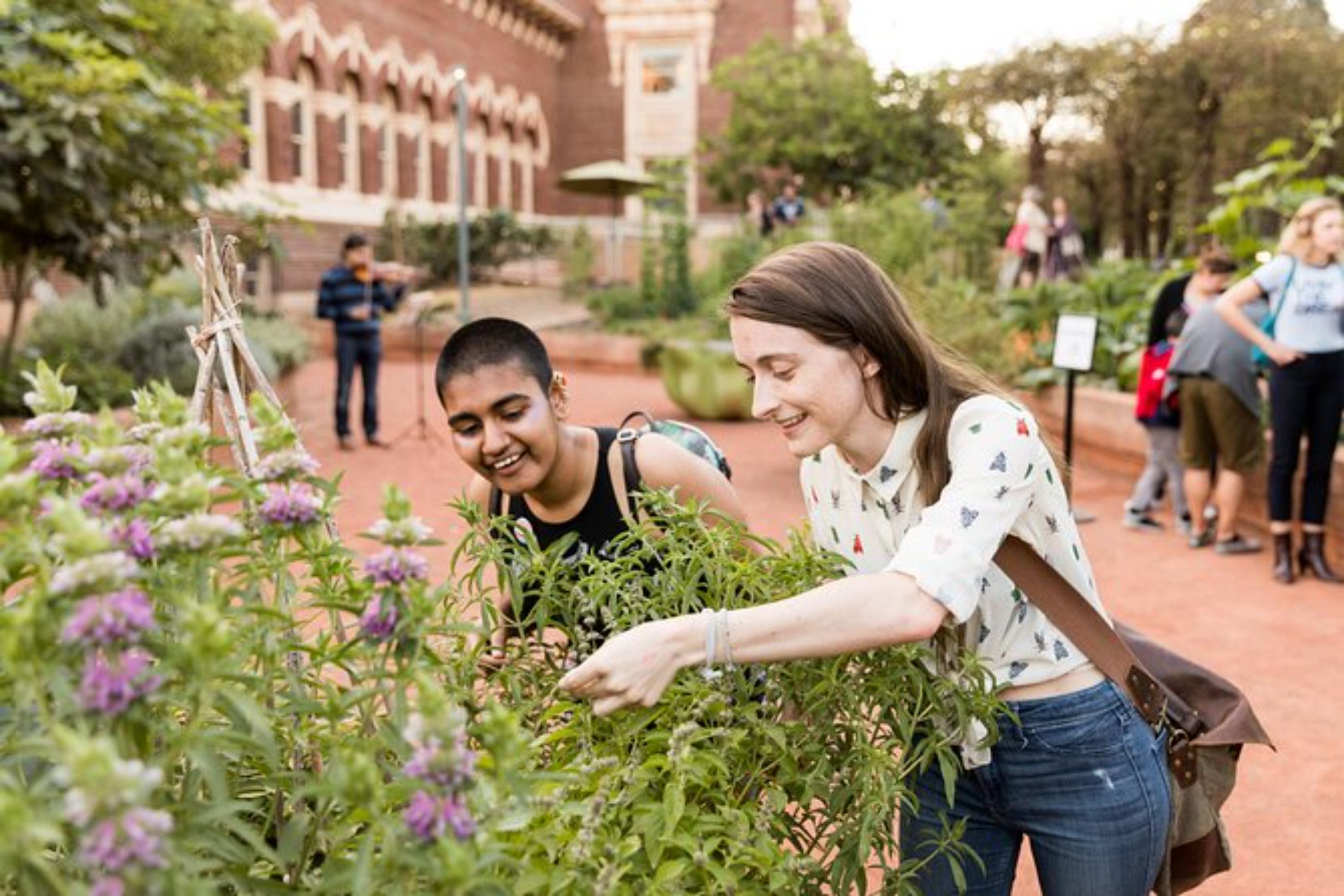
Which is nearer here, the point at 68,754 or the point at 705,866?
the point at 68,754

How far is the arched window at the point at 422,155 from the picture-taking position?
2838 cm

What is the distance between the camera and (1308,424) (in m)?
6.51

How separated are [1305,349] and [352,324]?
7.29m

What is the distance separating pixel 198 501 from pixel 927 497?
46.5 inches

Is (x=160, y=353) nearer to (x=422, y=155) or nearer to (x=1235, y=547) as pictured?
(x=1235, y=547)

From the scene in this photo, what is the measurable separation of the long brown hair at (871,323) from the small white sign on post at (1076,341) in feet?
19.0

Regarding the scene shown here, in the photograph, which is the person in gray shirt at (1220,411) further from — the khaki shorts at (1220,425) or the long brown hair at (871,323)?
the long brown hair at (871,323)

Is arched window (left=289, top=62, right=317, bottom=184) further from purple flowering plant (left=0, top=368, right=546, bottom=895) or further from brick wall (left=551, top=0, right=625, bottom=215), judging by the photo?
purple flowering plant (left=0, top=368, right=546, bottom=895)

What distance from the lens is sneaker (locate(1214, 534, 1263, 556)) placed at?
24.4 feet

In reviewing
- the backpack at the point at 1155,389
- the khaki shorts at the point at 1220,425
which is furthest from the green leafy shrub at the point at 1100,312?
the khaki shorts at the point at 1220,425

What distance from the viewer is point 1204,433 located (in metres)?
7.42

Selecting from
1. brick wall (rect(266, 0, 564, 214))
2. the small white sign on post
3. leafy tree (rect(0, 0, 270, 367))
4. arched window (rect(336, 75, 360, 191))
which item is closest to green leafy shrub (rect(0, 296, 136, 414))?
leafy tree (rect(0, 0, 270, 367))

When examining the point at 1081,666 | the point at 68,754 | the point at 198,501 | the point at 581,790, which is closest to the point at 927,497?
the point at 1081,666

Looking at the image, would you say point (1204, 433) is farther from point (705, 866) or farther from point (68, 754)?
point (68, 754)
